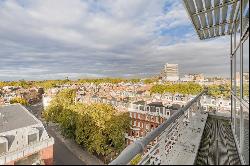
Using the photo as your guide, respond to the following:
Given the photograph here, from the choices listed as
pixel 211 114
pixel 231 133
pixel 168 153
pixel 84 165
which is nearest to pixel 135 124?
pixel 211 114

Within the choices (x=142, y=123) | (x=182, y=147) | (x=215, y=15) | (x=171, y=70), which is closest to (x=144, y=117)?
(x=142, y=123)

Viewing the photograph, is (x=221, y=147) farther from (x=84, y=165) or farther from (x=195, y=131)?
(x=84, y=165)

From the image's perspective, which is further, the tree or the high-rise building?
the high-rise building

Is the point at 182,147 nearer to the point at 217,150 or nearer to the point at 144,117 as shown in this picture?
the point at 217,150

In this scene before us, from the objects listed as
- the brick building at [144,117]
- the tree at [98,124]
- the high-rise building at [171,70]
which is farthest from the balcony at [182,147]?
the high-rise building at [171,70]

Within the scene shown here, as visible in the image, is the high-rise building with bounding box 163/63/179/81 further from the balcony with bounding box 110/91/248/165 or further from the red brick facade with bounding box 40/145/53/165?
the red brick facade with bounding box 40/145/53/165

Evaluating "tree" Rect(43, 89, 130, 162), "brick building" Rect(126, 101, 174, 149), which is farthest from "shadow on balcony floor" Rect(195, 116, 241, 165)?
"brick building" Rect(126, 101, 174, 149)

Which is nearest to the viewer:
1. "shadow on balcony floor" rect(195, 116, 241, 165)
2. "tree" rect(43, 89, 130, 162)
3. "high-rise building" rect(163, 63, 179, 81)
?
"shadow on balcony floor" rect(195, 116, 241, 165)
